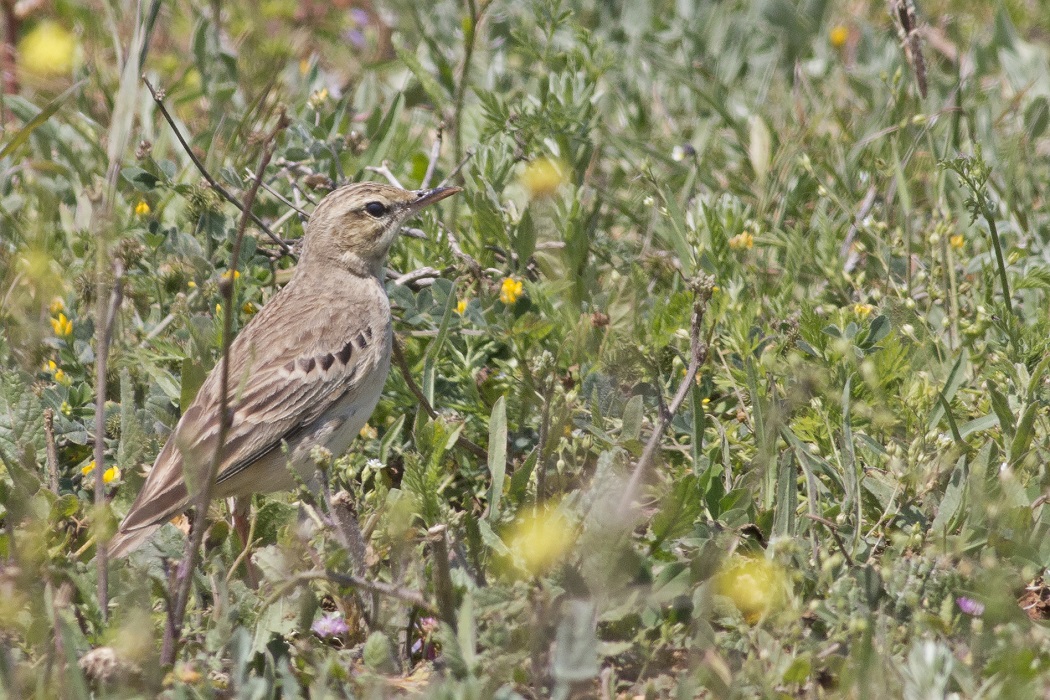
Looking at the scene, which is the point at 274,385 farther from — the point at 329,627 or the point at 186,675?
the point at 186,675

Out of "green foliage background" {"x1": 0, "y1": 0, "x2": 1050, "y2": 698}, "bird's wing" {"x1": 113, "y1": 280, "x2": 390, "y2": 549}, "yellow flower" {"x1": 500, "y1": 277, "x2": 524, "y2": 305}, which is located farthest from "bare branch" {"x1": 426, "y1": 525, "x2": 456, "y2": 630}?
"yellow flower" {"x1": 500, "y1": 277, "x2": 524, "y2": 305}

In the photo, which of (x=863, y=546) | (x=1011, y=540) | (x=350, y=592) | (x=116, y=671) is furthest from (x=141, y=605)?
(x=1011, y=540)

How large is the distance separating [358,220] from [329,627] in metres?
2.33

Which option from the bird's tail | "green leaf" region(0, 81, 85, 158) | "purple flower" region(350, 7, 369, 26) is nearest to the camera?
"green leaf" region(0, 81, 85, 158)

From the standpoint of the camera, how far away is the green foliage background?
389 centimetres

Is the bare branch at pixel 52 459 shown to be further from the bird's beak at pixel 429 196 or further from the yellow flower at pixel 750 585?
the yellow flower at pixel 750 585

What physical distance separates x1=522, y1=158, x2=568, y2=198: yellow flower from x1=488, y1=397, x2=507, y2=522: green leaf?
1.53m

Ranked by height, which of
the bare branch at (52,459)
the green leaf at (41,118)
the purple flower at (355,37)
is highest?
the green leaf at (41,118)

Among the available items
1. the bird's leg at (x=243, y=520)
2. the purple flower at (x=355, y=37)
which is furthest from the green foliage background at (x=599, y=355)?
the purple flower at (x=355, y=37)

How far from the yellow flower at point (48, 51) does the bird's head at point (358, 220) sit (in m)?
3.00

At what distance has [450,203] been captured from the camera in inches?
271

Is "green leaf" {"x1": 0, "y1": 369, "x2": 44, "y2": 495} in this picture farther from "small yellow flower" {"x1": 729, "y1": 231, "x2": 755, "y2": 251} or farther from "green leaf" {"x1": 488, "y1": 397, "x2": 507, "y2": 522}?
"small yellow flower" {"x1": 729, "y1": 231, "x2": 755, "y2": 251}

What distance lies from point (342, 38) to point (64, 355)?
180 inches

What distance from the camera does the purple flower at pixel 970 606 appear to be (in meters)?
3.98
